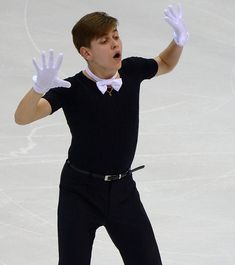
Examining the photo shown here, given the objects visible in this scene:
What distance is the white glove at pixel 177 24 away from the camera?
3.82 meters

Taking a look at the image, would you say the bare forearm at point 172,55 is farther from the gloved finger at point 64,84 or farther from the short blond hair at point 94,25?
the gloved finger at point 64,84

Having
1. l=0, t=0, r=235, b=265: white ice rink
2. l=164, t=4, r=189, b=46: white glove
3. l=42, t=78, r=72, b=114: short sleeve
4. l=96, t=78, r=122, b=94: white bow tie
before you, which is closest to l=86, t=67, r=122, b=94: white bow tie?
l=96, t=78, r=122, b=94: white bow tie

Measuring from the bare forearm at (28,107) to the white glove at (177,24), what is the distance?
0.82 m

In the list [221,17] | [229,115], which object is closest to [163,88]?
[229,115]

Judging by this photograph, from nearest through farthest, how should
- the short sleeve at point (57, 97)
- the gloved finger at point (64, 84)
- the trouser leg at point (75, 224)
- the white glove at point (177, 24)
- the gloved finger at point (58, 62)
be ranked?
the gloved finger at point (58, 62) < the gloved finger at point (64, 84) < the short sleeve at point (57, 97) < the trouser leg at point (75, 224) < the white glove at point (177, 24)

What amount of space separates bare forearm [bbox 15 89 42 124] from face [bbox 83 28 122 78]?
1.10 feet

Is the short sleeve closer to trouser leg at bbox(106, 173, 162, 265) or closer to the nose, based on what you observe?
the nose

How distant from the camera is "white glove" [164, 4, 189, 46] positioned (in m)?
3.82

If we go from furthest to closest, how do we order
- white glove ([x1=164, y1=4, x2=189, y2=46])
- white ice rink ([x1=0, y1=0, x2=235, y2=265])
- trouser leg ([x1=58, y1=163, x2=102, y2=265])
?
white ice rink ([x1=0, y1=0, x2=235, y2=265])
white glove ([x1=164, y1=4, x2=189, y2=46])
trouser leg ([x1=58, y1=163, x2=102, y2=265])

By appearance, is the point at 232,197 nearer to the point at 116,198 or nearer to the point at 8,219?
the point at 8,219

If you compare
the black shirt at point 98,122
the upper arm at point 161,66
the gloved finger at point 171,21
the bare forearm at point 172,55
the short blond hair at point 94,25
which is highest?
the short blond hair at point 94,25

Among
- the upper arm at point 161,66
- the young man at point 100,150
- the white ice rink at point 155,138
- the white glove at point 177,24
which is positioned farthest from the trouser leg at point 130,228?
the white ice rink at point 155,138

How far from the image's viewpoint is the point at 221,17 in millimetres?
9156

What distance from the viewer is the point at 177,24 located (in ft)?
12.6
